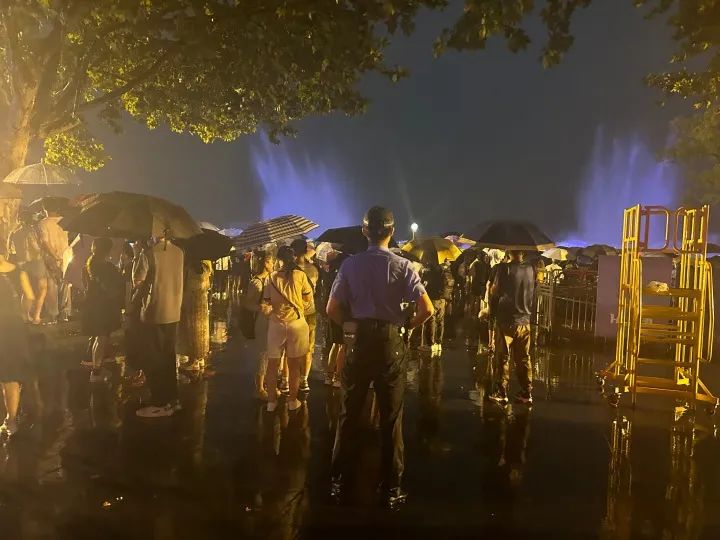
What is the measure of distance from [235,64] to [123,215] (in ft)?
18.9

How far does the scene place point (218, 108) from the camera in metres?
13.2

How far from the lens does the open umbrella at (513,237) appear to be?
23.5 ft

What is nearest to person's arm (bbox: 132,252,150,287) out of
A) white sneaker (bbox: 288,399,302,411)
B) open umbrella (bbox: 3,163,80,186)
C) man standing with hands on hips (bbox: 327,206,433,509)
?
white sneaker (bbox: 288,399,302,411)

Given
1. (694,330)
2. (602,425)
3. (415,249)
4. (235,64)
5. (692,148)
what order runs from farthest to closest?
(692,148)
(415,249)
(235,64)
(694,330)
(602,425)

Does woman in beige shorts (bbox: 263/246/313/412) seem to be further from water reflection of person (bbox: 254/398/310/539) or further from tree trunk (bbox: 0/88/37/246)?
tree trunk (bbox: 0/88/37/246)

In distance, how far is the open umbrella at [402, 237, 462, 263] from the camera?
1255 centimetres

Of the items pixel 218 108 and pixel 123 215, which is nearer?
pixel 123 215

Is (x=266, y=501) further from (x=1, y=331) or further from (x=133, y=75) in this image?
(x=133, y=75)

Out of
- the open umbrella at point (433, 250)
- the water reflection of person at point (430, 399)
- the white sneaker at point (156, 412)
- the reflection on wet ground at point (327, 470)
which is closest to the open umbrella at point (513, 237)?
the reflection on wet ground at point (327, 470)

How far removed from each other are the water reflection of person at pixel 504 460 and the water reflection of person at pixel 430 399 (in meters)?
0.56

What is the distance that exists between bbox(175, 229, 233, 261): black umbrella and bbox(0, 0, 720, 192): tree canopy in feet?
9.44

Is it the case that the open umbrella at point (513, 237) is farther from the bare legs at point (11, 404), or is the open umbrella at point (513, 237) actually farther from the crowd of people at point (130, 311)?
the bare legs at point (11, 404)

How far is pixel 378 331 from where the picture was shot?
426 centimetres

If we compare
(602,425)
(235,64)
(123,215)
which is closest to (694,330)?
(602,425)
